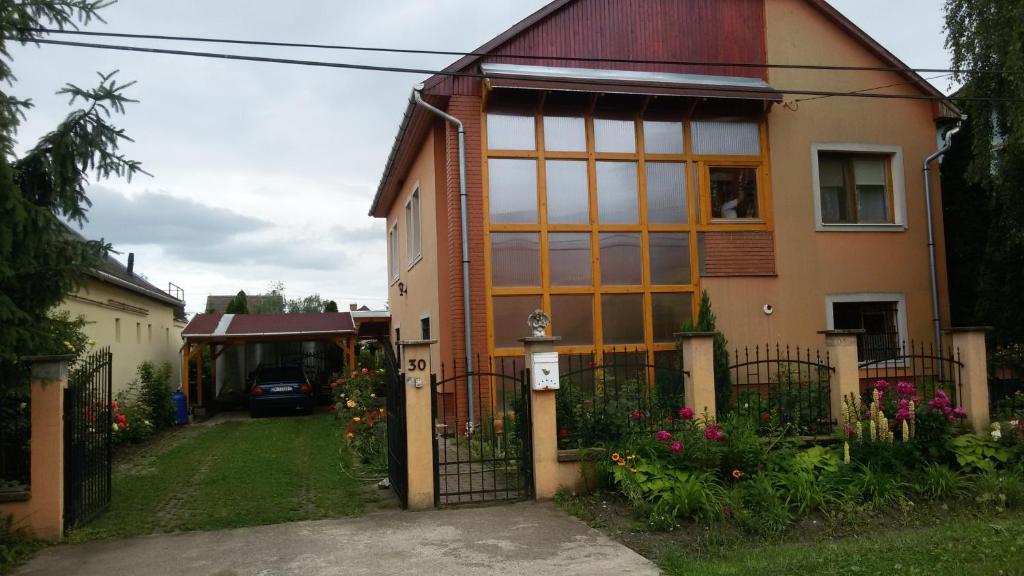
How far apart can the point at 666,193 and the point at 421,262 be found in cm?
541

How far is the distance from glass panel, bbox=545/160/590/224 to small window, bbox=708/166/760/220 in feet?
7.77

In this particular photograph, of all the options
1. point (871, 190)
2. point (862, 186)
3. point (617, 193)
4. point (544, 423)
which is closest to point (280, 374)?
point (617, 193)

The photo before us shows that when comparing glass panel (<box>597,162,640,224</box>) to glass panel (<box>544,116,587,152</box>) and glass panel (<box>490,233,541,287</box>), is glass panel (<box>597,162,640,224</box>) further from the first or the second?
glass panel (<box>490,233,541,287</box>)

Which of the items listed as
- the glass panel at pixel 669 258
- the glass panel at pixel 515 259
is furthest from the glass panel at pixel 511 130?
the glass panel at pixel 669 258

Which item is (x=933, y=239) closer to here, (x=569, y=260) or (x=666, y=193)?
(x=666, y=193)

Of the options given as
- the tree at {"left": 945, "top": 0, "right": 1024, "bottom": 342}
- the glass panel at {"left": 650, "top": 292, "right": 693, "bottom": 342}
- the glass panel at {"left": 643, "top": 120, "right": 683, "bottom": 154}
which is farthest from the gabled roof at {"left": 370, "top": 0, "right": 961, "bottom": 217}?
the glass panel at {"left": 650, "top": 292, "right": 693, "bottom": 342}

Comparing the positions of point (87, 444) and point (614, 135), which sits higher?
point (614, 135)

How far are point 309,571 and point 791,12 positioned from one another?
1293cm

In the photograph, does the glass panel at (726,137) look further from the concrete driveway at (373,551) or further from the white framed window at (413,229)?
the concrete driveway at (373,551)

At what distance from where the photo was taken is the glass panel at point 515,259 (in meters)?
12.6

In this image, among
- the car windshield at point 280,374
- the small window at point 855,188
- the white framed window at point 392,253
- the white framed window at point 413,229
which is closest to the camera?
the small window at point 855,188

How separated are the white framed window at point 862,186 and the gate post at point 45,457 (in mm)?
12359

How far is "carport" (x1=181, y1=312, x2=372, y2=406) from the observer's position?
20203mm

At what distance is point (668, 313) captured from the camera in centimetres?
1317
